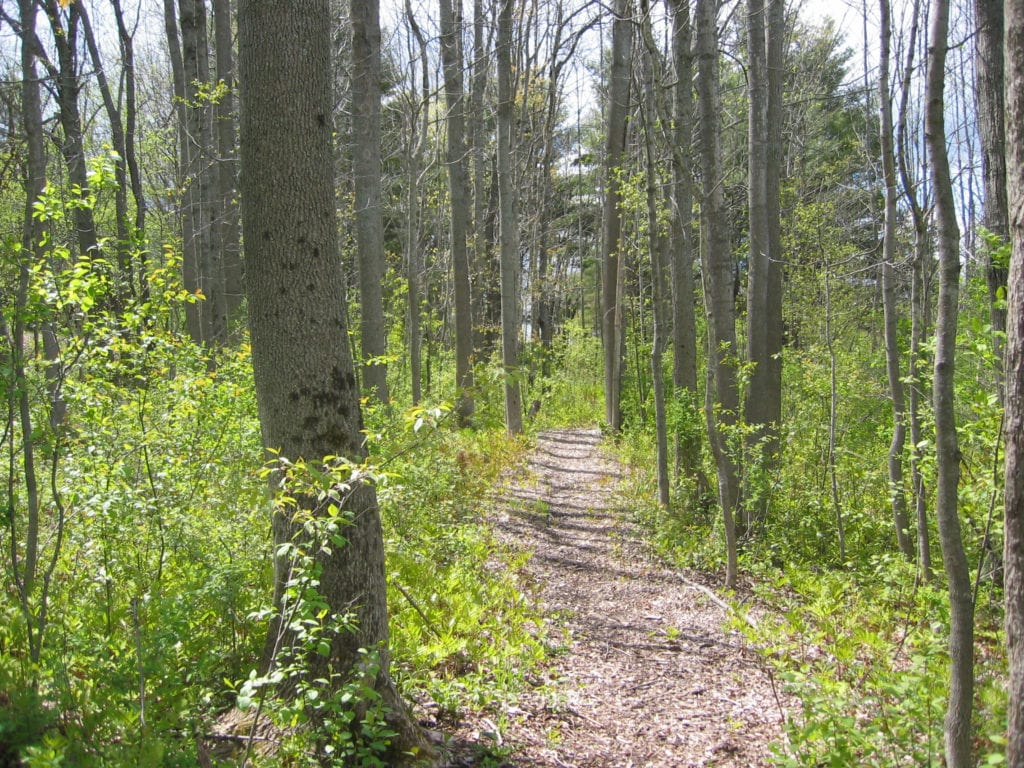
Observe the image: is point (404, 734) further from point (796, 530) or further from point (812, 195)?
point (812, 195)

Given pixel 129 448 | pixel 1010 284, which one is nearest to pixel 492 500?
pixel 129 448

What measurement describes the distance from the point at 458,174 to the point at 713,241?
7119mm

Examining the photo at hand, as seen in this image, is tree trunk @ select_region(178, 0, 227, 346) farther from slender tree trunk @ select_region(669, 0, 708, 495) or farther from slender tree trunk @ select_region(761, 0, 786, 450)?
slender tree trunk @ select_region(761, 0, 786, 450)

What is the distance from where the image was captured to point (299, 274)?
3.13 m

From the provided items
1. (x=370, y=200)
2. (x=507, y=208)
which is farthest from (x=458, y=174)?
(x=370, y=200)

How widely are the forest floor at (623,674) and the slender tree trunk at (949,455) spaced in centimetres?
119

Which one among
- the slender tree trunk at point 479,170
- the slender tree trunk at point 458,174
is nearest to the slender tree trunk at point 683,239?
the slender tree trunk at point 479,170

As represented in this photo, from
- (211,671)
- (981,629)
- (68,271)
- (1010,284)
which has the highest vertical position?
(68,271)

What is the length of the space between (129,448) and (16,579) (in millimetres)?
1046

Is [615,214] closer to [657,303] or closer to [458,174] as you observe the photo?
[458,174]

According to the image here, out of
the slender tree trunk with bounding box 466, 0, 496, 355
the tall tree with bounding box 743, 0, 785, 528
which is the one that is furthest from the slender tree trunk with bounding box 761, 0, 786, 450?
the slender tree trunk with bounding box 466, 0, 496, 355

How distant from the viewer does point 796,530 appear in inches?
290

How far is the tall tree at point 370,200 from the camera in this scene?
892 cm

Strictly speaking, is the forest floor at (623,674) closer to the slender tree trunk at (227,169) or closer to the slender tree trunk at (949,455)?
the slender tree trunk at (949,455)
